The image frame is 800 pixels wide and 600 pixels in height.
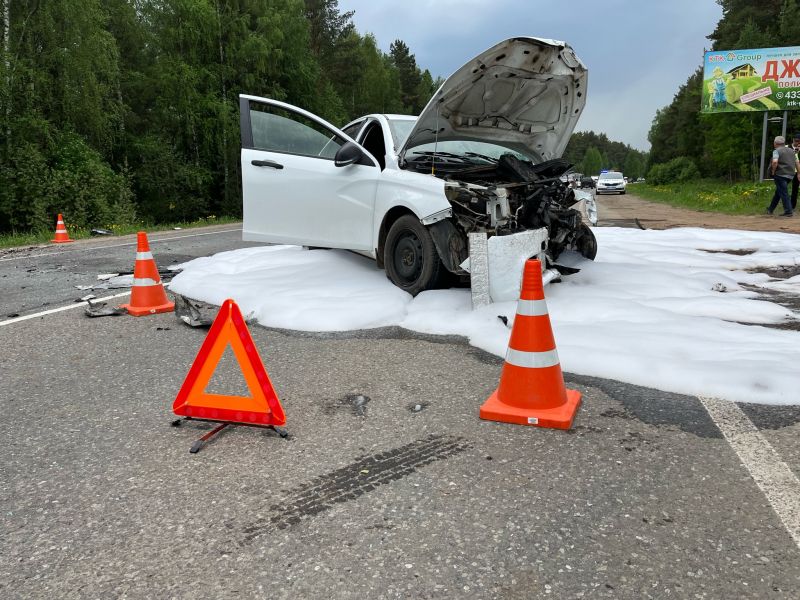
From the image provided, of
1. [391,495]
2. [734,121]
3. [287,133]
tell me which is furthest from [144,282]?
[734,121]

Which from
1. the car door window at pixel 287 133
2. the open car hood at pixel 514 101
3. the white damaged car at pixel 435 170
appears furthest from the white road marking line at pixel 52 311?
the open car hood at pixel 514 101

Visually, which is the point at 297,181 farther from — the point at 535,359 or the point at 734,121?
the point at 734,121

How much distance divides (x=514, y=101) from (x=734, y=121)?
47.7 meters

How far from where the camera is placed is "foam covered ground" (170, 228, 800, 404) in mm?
3637

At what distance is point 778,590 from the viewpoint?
1815mm

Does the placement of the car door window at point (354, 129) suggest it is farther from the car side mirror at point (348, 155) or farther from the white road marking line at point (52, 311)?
the white road marking line at point (52, 311)

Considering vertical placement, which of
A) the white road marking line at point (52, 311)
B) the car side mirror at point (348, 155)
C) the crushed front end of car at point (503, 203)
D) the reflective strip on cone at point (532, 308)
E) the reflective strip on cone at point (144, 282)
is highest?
the car side mirror at point (348, 155)

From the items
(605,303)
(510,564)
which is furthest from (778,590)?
(605,303)

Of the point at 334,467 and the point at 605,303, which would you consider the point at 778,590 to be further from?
the point at 605,303

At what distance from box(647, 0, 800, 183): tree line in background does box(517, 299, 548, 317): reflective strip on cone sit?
41.5 meters

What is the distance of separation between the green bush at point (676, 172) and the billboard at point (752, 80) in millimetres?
31677

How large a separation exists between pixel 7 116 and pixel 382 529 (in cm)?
2370

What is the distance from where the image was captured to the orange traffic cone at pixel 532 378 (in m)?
3.09

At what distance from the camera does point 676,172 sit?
64.6 metres
